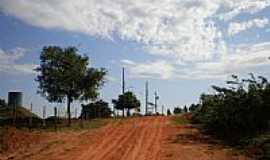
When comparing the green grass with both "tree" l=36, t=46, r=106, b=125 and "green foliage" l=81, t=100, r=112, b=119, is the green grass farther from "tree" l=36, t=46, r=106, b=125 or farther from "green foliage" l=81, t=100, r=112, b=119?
"green foliage" l=81, t=100, r=112, b=119

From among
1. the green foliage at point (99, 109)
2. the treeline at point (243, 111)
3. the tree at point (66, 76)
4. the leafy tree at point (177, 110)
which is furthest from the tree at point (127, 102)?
the treeline at point (243, 111)

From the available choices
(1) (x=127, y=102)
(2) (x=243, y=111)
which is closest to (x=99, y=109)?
(1) (x=127, y=102)

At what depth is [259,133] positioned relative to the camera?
1040 inches

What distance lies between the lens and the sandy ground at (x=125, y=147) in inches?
833

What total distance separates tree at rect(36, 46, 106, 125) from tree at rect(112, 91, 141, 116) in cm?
2184

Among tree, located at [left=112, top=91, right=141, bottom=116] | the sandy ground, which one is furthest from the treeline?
tree, located at [left=112, top=91, right=141, bottom=116]

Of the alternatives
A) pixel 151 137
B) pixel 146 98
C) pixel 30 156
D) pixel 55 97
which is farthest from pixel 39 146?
pixel 146 98

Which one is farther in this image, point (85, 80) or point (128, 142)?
point (85, 80)

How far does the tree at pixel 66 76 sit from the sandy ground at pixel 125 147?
12544 millimetres

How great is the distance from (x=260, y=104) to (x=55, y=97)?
23158mm

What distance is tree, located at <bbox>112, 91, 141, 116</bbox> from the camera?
68.1 m

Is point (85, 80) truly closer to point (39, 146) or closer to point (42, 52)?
point (42, 52)

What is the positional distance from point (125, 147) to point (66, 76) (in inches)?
841

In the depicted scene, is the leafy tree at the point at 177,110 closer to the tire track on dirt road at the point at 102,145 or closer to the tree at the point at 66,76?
the tree at the point at 66,76
